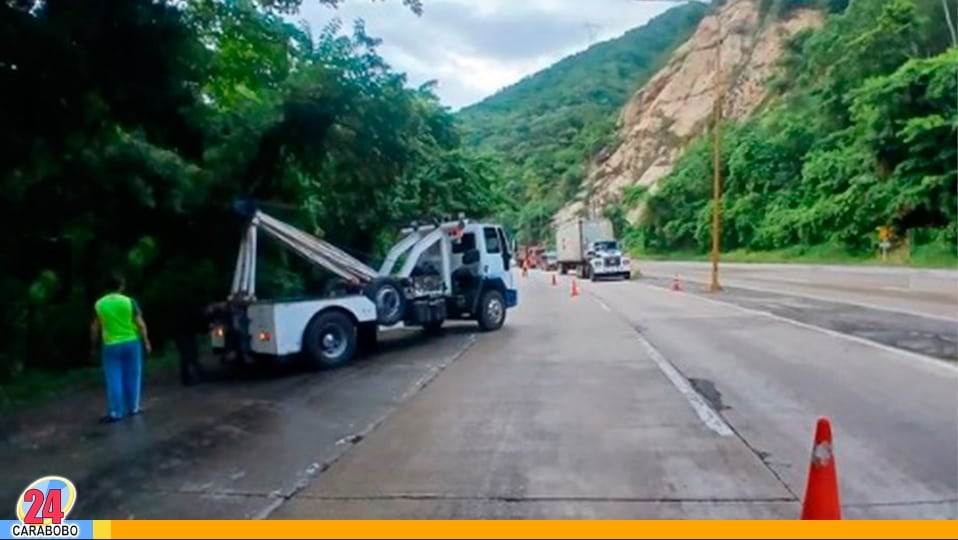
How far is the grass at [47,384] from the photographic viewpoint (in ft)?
34.2

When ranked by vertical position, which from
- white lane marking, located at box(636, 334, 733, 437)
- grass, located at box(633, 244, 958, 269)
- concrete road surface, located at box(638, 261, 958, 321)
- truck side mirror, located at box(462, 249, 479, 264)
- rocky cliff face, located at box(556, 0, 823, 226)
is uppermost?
rocky cliff face, located at box(556, 0, 823, 226)

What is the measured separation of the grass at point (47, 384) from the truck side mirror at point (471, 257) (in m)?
6.58

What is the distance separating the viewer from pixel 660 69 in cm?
10731

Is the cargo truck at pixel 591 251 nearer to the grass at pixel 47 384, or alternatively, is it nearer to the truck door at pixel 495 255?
the truck door at pixel 495 255

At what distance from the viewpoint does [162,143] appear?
12742 millimetres

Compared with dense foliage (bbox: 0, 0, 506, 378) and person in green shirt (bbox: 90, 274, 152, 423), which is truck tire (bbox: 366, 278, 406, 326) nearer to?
dense foliage (bbox: 0, 0, 506, 378)

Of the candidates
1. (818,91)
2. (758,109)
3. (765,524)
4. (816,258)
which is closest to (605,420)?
(765,524)

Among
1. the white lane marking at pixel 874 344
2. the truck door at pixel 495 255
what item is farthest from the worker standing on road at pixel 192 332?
the white lane marking at pixel 874 344

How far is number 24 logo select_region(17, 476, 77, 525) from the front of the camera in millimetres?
4824

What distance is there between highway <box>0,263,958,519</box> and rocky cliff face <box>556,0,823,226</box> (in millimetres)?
74667

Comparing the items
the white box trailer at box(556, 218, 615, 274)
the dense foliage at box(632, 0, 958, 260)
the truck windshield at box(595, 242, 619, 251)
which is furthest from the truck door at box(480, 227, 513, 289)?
the dense foliage at box(632, 0, 958, 260)

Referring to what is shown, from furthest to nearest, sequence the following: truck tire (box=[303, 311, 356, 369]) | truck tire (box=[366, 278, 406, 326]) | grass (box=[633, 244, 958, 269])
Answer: grass (box=[633, 244, 958, 269])
truck tire (box=[366, 278, 406, 326])
truck tire (box=[303, 311, 356, 369])

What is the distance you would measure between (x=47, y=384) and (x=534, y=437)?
7774 mm

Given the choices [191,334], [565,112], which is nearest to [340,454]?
[191,334]
